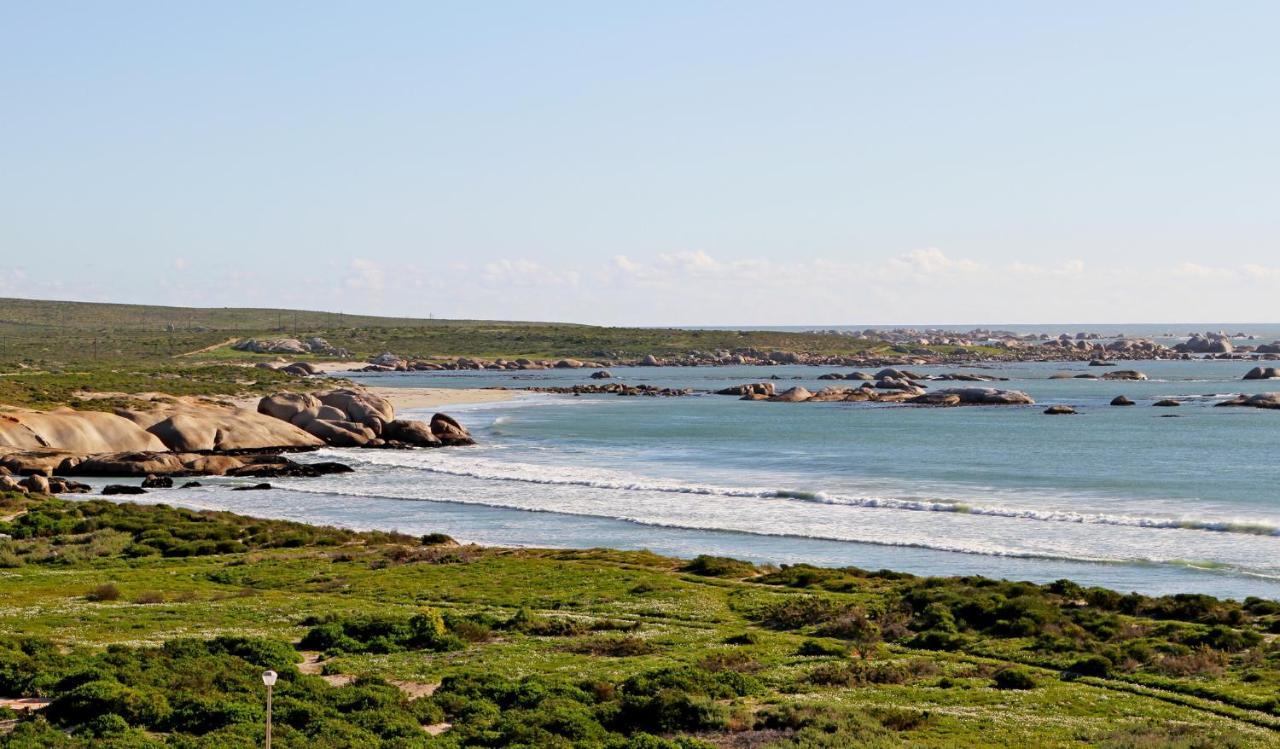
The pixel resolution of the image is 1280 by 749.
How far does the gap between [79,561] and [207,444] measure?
128 ft

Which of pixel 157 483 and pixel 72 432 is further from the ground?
pixel 72 432

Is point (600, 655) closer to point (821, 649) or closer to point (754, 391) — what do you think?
point (821, 649)

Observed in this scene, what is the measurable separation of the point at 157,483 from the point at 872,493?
37.5 m

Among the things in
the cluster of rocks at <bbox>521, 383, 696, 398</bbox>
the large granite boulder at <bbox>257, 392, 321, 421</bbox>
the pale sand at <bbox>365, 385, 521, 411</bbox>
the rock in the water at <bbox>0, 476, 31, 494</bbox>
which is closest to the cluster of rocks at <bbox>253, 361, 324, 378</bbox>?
the pale sand at <bbox>365, 385, 521, 411</bbox>

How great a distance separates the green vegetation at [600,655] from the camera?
20125 millimetres

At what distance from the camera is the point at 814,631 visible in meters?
29.3

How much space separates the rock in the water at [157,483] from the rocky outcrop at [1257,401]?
101 metres

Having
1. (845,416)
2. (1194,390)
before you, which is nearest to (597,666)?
(845,416)

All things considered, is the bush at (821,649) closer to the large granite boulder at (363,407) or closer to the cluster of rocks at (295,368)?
the large granite boulder at (363,407)

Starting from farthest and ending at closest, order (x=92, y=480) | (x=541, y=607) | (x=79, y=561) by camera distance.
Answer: (x=92, y=480), (x=79, y=561), (x=541, y=607)

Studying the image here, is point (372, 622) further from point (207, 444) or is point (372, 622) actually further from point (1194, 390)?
point (1194, 390)

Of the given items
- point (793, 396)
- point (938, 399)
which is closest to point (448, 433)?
point (793, 396)

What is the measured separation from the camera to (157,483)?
65.2 meters

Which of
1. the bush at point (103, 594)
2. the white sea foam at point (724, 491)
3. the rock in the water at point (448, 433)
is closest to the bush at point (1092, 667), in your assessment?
the bush at point (103, 594)
